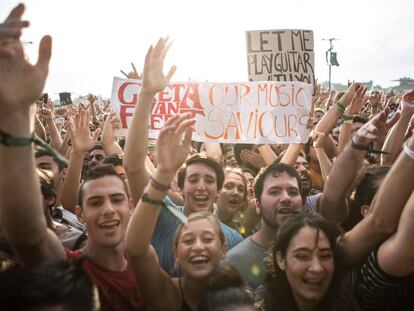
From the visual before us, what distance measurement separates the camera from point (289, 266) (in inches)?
102

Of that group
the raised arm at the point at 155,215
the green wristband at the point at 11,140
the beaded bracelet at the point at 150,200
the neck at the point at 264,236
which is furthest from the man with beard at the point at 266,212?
the green wristband at the point at 11,140

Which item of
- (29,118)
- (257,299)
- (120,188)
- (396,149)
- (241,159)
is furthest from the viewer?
(241,159)

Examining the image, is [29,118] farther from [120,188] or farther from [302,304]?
[302,304]

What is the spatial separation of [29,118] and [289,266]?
157cm

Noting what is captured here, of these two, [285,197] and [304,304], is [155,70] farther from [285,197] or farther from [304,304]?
[304,304]

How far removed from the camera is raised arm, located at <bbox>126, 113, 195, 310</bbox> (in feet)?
7.43

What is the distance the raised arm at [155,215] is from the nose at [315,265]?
30.6 inches

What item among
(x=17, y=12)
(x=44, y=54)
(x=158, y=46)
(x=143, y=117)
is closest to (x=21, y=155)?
(x=44, y=54)

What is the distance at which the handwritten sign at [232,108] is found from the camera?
16.0 feet

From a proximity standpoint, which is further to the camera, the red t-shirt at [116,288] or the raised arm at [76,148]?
the raised arm at [76,148]

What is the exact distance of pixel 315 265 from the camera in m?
2.49

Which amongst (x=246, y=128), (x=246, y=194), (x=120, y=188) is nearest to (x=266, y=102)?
(x=246, y=128)

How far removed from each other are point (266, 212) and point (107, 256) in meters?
1.28

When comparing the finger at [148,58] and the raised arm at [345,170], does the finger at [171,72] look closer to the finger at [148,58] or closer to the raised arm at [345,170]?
the finger at [148,58]
